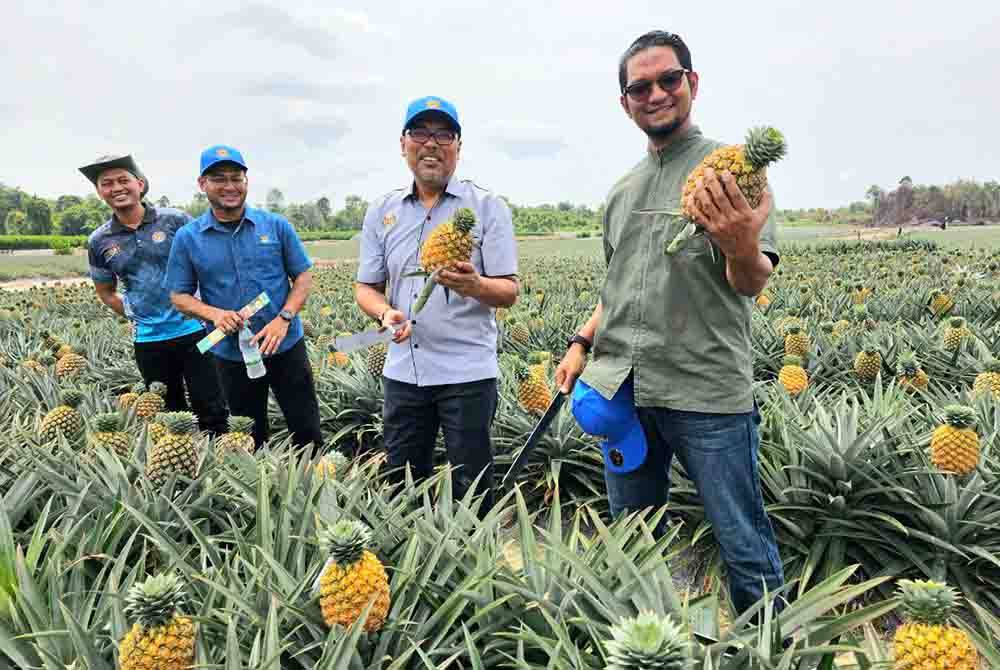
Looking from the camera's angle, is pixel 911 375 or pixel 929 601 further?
pixel 911 375

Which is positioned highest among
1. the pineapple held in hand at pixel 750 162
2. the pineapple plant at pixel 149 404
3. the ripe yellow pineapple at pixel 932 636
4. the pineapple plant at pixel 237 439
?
the pineapple held in hand at pixel 750 162

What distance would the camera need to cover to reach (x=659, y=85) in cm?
200

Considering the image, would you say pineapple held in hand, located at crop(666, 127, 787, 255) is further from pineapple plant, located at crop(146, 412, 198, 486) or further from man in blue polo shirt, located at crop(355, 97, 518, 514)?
pineapple plant, located at crop(146, 412, 198, 486)

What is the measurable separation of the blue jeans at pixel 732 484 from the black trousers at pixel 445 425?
3.30 ft

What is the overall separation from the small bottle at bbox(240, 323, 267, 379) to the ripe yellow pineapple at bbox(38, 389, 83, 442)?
35.7 inches

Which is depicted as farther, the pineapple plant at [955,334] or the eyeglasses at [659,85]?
Answer: the pineapple plant at [955,334]

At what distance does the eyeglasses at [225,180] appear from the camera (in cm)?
388

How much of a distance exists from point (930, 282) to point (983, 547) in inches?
281

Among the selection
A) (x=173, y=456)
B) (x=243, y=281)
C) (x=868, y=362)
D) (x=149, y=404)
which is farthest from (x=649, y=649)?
(x=868, y=362)

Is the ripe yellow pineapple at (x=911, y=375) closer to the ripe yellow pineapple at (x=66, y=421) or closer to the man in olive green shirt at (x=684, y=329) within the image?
the man in olive green shirt at (x=684, y=329)

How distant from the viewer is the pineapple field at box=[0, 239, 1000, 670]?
1564 millimetres

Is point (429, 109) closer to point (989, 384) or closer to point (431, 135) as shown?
point (431, 135)

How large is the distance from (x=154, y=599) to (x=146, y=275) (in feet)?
12.6

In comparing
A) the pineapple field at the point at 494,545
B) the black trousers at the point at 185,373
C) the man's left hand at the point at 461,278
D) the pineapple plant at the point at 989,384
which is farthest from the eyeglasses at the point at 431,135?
the pineapple plant at the point at 989,384
